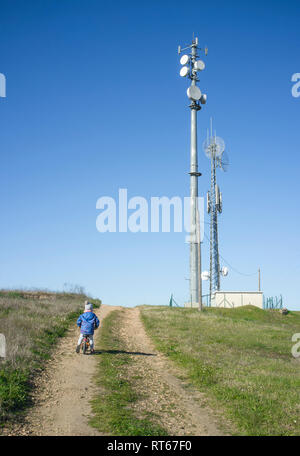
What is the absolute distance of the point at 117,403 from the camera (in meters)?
9.80

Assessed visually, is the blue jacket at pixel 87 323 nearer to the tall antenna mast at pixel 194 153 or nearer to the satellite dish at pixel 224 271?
the tall antenna mast at pixel 194 153

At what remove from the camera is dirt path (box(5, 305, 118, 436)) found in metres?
8.10

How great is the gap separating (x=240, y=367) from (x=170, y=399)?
13.3 ft

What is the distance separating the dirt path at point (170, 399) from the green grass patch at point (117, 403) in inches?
11.0

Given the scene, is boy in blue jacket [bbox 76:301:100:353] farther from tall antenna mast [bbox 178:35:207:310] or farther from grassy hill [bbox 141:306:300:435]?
tall antenna mast [bbox 178:35:207:310]

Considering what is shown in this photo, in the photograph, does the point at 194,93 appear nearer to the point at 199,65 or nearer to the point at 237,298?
the point at 199,65

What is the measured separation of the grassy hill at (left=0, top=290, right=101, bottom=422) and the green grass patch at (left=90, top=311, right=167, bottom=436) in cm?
189

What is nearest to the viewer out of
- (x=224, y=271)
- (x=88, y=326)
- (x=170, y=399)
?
(x=170, y=399)

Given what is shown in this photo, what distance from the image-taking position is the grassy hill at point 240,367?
9125 mm

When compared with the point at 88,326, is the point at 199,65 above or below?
above

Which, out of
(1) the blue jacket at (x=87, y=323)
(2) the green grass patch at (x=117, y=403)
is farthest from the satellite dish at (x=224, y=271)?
(1) the blue jacket at (x=87, y=323)

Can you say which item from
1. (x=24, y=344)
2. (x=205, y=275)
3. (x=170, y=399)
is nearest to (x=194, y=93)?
(x=205, y=275)

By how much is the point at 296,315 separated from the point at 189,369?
109ft
